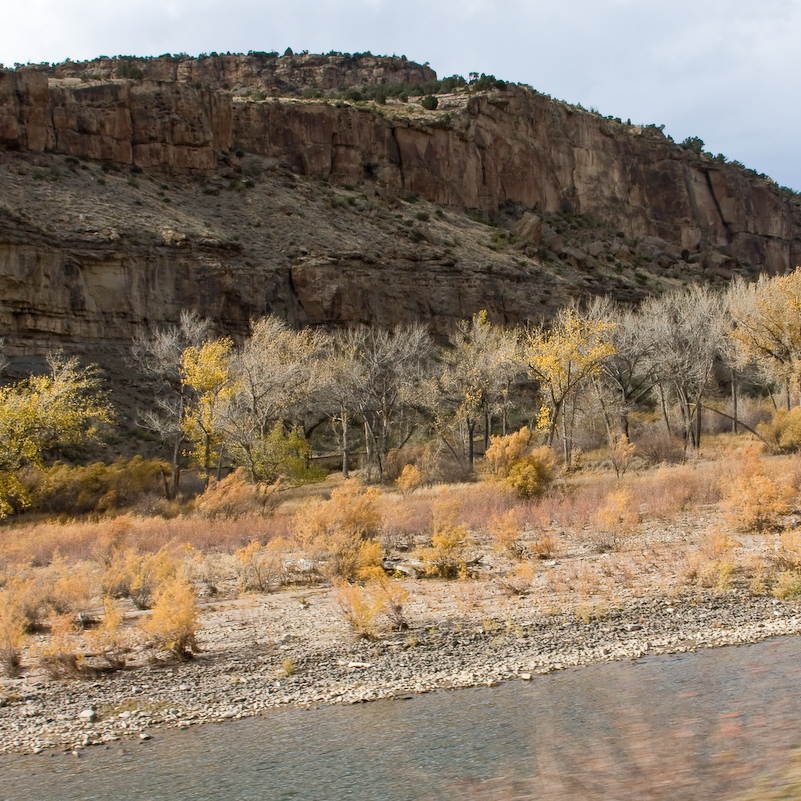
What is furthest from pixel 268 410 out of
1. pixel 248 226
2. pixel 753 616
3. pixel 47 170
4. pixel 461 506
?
pixel 47 170

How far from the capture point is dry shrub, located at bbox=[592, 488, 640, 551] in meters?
15.8

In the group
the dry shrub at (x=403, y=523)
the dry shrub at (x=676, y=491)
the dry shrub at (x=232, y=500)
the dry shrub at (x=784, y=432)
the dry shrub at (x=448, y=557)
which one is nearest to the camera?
the dry shrub at (x=448, y=557)

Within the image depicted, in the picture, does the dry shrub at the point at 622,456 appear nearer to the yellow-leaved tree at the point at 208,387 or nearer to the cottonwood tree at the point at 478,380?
the cottonwood tree at the point at 478,380

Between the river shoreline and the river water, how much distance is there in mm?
379

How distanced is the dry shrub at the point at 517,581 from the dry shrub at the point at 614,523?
2985mm

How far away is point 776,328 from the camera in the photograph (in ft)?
96.4

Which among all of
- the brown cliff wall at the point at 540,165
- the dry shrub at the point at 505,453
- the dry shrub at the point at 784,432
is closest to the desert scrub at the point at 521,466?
the dry shrub at the point at 505,453

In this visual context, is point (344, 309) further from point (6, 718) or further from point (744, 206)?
point (744, 206)

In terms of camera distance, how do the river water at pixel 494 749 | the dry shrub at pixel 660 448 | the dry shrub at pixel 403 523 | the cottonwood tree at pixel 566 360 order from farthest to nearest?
the dry shrub at pixel 660 448 → the cottonwood tree at pixel 566 360 → the dry shrub at pixel 403 523 → the river water at pixel 494 749

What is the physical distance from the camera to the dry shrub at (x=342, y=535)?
1370 cm

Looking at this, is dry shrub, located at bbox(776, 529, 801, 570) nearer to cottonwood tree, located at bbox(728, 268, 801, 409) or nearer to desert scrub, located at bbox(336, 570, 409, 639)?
desert scrub, located at bbox(336, 570, 409, 639)

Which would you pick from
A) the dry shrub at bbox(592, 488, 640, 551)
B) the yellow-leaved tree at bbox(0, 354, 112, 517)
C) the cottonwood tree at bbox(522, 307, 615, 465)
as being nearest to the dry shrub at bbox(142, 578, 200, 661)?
the dry shrub at bbox(592, 488, 640, 551)

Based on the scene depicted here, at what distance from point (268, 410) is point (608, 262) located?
1808 inches

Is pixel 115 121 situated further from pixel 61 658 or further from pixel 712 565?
pixel 712 565
